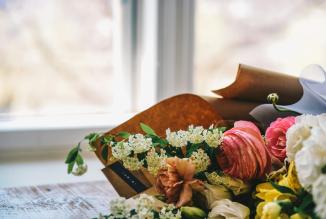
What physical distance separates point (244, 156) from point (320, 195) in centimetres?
17

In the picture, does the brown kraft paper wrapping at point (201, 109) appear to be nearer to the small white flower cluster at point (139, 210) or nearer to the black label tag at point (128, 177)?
the black label tag at point (128, 177)

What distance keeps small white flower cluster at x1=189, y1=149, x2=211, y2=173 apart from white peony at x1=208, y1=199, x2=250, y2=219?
0.05 m

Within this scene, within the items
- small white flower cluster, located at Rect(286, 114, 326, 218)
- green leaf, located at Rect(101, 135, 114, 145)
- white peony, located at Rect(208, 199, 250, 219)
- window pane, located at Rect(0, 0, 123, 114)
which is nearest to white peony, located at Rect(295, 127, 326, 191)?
small white flower cluster, located at Rect(286, 114, 326, 218)

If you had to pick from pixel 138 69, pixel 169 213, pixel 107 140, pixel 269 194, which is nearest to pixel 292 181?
pixel 269 194

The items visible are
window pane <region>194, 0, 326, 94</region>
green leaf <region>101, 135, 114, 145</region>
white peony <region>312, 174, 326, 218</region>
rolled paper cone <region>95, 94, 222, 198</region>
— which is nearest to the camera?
white peony <region>312, 174, 326, 218</region>

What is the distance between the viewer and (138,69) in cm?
142

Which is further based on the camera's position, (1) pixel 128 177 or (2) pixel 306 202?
(1) pixel 128 177

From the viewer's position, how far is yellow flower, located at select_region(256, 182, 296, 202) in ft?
2.05

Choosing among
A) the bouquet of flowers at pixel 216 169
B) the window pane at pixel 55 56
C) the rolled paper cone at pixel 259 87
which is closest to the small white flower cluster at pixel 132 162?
the bouquet of flowers at pixel 216 169

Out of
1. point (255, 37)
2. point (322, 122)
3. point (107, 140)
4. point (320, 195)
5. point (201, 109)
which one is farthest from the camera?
point (255, 37)

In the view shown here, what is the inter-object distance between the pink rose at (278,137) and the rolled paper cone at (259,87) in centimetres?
11

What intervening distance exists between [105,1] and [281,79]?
629mm

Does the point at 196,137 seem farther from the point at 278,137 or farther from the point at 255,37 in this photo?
the point at 255,37

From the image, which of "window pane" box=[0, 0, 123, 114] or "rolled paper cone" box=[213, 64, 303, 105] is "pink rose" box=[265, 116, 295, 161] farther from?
"window pane" box=[0, 0, 123, 114]
